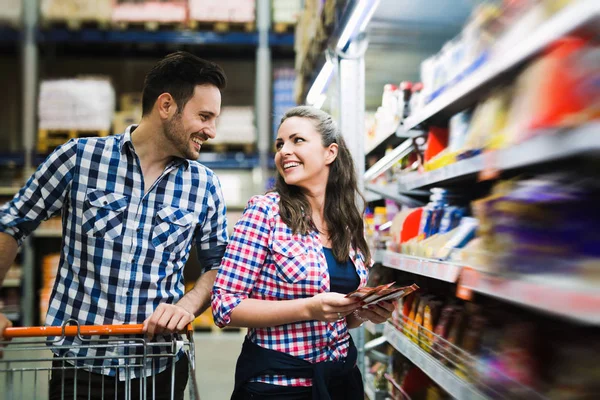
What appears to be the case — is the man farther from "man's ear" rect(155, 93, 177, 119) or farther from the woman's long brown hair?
the woman's long brown hair

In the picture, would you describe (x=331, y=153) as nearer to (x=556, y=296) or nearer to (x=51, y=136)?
(x=556, y=296)

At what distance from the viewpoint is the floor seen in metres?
3.75

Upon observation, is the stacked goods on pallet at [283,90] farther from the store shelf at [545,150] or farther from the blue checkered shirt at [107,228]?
the store shelf at [545,150]

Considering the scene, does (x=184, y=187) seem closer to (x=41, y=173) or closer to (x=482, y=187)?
(x=41, y=173)

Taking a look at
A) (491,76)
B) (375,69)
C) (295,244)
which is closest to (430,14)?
(375,69)

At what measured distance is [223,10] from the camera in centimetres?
587

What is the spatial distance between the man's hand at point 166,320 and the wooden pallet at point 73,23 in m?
4.92

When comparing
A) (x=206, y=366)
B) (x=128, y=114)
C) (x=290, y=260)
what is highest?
(x=128, y=114)

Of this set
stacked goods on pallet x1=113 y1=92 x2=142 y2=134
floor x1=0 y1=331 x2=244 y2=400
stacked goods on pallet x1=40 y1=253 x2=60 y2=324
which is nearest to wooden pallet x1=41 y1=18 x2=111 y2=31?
stacked goods on pallet x1=113 y1=92 x2=142 y2=134

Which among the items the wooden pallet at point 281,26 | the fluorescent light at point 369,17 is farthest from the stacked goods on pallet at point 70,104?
the fluorescent light at point 369,17

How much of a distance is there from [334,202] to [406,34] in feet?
5.37

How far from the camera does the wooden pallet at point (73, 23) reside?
5.73 metres

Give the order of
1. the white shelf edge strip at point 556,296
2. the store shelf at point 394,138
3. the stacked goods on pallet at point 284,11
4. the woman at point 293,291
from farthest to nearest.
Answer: the stacked goods on pallet at point 284,11 < the store shelf at point 394,138 < the woman at point 293,291 < the white shelf edge strip at point 556,296

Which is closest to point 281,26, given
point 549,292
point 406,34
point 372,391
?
point 406,34
